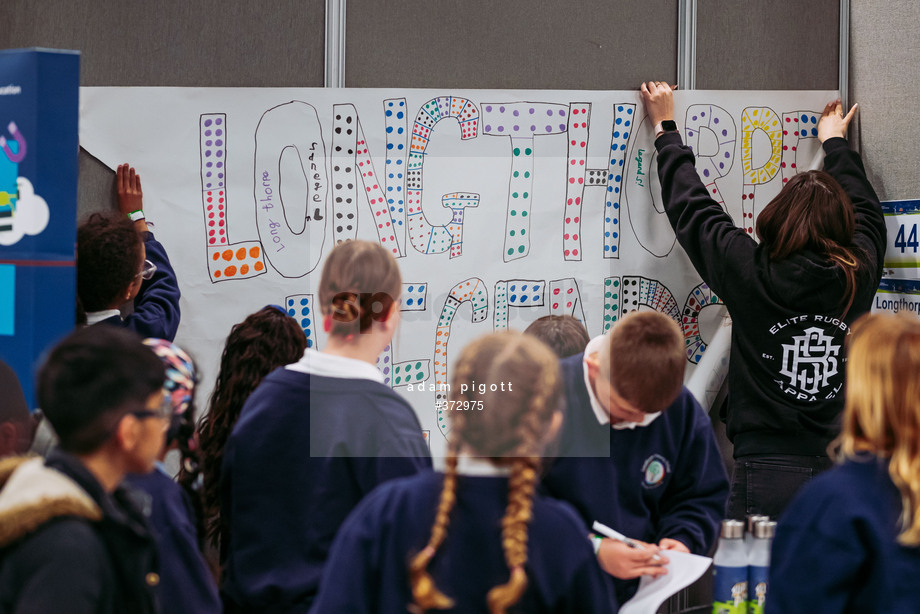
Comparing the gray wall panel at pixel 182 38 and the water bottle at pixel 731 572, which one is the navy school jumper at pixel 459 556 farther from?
the gray wall panel at pixel 182 38

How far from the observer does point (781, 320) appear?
2434 mm

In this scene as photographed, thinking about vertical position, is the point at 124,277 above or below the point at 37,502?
above

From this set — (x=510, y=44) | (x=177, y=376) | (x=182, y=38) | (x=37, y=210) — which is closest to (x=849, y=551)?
Result: (x=177, y=376)

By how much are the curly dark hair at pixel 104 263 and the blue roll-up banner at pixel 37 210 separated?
403 mm

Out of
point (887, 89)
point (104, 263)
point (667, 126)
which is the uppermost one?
point (887, 89)

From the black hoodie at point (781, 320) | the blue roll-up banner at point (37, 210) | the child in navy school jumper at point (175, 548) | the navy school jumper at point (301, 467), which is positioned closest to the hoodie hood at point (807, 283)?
the black hoodie at point (781, 320)

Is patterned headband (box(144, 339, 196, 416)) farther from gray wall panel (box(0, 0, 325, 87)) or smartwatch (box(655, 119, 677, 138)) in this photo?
smartwatch (box(655, 119, 677, 138))

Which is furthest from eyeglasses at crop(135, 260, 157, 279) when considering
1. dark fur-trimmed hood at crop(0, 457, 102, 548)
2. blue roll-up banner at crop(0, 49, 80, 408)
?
dark fur-trimmed hood at crop(0, 457, 102, 548)

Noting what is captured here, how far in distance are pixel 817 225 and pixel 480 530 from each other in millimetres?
1608

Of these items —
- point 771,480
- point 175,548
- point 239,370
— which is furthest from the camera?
point 771,480

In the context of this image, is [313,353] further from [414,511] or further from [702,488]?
[702,488]

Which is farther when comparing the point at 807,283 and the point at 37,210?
the point at 807,283

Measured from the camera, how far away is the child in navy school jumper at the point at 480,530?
1184mm

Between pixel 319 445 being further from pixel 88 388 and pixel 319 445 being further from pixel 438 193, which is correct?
pixel 438 193
